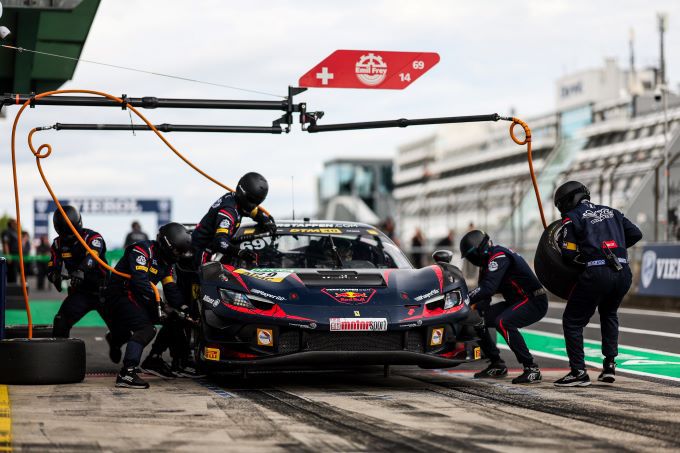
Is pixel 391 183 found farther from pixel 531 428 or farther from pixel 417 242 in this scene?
pixel 531 428

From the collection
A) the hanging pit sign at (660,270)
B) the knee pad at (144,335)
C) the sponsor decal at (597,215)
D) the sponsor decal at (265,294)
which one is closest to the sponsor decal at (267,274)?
the sponsor decal at (265,294)

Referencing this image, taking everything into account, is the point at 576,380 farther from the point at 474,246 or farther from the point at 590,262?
the point at 474,246

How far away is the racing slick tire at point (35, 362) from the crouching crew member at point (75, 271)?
1421 mm

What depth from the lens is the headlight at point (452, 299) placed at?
30.6ft

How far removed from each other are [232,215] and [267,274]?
995mm

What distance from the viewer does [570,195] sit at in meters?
9.63

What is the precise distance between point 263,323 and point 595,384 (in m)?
2.83

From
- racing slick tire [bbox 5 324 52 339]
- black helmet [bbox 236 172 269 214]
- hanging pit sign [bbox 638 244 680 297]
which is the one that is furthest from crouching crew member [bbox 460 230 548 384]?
hanging pit sign [bbox 638 244 680 297]

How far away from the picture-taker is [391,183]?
161875 millimetres

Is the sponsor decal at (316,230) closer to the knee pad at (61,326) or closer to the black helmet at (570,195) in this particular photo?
the black helmet at (570,195)

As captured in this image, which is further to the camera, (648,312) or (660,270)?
(660,270)

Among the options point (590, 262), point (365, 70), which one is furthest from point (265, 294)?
point (365, 70)

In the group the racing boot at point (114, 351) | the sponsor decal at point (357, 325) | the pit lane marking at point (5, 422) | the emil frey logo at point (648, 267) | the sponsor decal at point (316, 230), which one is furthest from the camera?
the emil frey logo at point (648, 267)

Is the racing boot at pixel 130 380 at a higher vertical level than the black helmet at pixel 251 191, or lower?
lower
